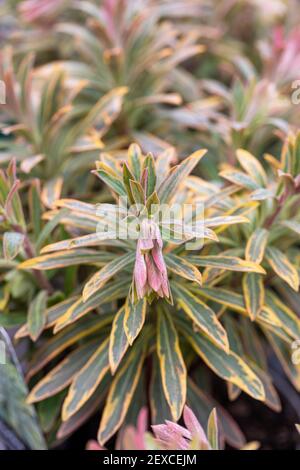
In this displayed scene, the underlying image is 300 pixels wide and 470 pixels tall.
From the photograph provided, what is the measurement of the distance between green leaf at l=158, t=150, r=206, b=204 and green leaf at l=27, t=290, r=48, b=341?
1.15 ft

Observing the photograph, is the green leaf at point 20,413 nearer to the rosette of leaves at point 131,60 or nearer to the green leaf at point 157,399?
the green leaf at point 157,399

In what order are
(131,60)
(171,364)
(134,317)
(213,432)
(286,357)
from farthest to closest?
1. (131,60)
2. (286,357)
3. (171,364)
4. (134,317)
5. (213,432)

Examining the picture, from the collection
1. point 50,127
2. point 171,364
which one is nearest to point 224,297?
point 171,364

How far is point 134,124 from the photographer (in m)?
1.75

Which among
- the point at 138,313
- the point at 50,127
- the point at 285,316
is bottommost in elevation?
the point at 285,316

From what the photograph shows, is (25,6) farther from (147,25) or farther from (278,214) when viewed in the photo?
(278,214)

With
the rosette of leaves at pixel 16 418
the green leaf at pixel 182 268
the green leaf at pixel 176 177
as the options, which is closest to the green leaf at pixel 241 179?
the green leaf at pixel 176 177

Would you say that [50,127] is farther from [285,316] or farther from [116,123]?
[285,316]

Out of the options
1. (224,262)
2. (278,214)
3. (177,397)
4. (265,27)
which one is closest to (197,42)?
(265,27)

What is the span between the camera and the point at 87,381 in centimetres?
120

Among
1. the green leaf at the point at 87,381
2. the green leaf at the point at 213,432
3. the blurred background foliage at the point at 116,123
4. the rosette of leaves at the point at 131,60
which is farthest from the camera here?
the rosette of leaves at the point at 131,60

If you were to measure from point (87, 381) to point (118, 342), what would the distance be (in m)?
0.16

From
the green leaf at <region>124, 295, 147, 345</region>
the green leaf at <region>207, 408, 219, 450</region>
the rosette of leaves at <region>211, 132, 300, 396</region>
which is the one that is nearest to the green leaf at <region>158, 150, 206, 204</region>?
the rosette of leaves at <region>211, 132, 300, 396</region>

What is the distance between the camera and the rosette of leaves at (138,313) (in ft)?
3.54
